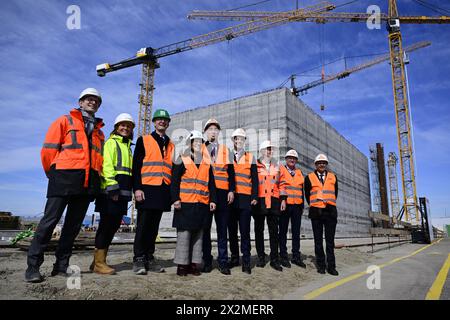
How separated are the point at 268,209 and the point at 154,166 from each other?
2.11 metres

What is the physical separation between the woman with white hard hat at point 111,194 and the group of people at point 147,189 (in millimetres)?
11

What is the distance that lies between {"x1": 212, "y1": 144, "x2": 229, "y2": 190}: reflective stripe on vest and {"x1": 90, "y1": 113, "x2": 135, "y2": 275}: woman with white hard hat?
119 cm

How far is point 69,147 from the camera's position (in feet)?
11.3

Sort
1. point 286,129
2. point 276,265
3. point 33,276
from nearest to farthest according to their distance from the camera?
point 33,276
point 276,265
point 286,129

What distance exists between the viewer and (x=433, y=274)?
215 inches

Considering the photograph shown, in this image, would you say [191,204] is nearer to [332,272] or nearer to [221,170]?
[221,170]

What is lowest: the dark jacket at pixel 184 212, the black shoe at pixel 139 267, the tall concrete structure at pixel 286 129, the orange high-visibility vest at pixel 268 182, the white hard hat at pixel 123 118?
the black shoe at pixel 139 267

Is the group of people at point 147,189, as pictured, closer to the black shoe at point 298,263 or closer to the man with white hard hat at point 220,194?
the man with white hard hat at point 220,194

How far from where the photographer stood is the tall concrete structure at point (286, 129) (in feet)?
99.2

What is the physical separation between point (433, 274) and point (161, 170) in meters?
5.12

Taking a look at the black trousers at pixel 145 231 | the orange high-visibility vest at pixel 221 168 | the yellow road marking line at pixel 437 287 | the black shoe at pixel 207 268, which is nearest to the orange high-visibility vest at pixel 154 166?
the black trousers at pixel 145 231

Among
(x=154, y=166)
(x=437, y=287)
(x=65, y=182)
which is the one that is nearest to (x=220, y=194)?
(x=154, y=166)

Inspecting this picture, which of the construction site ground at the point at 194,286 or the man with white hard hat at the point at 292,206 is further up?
the man with white hard hat at the point at 292,206
